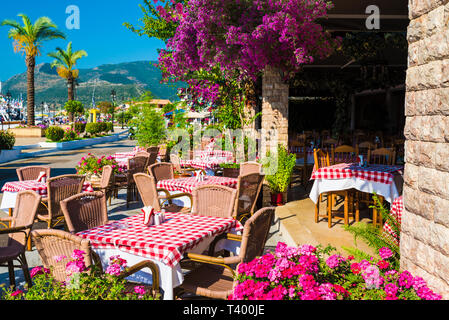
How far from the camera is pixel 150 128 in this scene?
454 inches

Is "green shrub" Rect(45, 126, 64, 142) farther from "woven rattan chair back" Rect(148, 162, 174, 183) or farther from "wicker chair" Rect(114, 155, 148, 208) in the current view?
"woven rattan chair back" Rect(148, 162, 174, 183)

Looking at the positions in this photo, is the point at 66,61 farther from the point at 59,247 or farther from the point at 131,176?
the point at 59,247

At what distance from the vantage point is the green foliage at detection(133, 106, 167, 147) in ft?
37.8

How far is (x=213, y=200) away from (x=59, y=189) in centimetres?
219

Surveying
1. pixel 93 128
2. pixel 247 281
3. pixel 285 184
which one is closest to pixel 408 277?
pixel 247 281

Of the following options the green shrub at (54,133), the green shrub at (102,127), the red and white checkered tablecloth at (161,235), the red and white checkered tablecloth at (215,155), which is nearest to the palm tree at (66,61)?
the green shrub at (102,127)

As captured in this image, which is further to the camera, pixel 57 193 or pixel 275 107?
pixel 275 107

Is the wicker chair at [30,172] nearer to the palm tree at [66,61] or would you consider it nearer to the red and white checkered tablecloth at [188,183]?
the red and white checkered tablecloth at [188,183]

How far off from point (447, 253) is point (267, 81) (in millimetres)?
5333

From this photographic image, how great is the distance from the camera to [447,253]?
2.19 meters

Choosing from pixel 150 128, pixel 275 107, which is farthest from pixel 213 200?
pixel 150 128

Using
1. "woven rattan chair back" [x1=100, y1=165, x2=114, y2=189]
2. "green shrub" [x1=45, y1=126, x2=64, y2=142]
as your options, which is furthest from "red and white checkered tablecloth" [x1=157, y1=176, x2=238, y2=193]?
"green shrub" [x1=45, y1=126, x2=64, y2=142]
